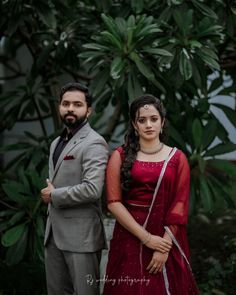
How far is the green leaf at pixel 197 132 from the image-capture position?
309 cm

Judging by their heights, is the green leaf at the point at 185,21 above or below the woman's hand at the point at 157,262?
above

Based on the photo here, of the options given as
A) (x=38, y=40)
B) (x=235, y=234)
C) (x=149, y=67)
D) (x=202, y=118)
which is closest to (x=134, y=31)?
(x=149, y=67)

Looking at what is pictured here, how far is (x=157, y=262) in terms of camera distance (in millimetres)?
2014

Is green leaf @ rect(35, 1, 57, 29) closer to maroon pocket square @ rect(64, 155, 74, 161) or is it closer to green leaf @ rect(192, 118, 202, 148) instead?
green leaf @ rect(192, 118, 202, 148)

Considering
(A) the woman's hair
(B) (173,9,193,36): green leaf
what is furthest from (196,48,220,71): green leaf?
(A) the woman's hair

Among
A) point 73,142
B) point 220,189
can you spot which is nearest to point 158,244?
point 73,142

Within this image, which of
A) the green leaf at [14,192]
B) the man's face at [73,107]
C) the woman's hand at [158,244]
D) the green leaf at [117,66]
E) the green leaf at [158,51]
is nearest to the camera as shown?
the woman's hand at [158,244]

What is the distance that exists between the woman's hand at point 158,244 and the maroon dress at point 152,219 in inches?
1.4

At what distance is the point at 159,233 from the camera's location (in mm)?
2041

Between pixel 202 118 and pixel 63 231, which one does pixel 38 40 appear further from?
pixel 63 231

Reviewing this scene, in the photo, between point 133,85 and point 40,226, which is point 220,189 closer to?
point 133,85

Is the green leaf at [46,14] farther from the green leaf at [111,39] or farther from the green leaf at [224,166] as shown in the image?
the green leaf at [224,166]

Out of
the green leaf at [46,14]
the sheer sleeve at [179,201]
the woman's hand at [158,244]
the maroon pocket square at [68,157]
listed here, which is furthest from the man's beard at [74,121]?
the green leaf at [46,14]

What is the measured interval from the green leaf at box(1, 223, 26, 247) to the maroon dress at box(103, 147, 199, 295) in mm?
941
